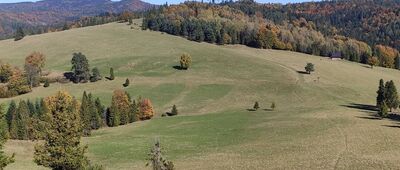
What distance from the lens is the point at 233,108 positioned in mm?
120000

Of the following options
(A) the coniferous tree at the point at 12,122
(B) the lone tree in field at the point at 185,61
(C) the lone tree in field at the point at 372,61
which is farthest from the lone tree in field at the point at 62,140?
(C) the lone tree in field at the point at 372,61

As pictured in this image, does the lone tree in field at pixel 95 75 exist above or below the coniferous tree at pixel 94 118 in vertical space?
above

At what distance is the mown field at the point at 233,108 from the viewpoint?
66.4 meters

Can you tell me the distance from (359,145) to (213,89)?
7119 centimetres

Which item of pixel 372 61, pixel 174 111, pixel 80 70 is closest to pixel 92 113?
pixel 174 111

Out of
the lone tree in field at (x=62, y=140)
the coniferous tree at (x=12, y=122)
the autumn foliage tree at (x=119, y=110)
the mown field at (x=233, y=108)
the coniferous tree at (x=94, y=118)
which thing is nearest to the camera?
the lone tree in field at (x=62, y=140)

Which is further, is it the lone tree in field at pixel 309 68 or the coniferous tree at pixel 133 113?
the lone tree in field at pixel 309 68

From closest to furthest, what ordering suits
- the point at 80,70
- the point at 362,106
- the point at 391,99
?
the point at 391,99 → the point at 362,106 → the point at 80,70

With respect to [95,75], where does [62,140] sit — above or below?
above

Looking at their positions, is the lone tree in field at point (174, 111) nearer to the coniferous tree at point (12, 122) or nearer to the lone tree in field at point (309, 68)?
the coniferous tree at point (12, 122)

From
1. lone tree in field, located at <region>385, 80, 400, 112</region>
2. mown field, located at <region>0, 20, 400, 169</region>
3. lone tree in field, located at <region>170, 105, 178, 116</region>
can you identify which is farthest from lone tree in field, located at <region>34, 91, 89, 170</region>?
lone tree in field, located at <region>385, 80, 400, 112</region>

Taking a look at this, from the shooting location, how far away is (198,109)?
121812mm

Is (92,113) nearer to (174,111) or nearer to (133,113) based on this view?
(133,113)

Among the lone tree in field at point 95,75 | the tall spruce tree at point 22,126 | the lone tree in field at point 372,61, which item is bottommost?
the tall spruce tree at point 22,126
